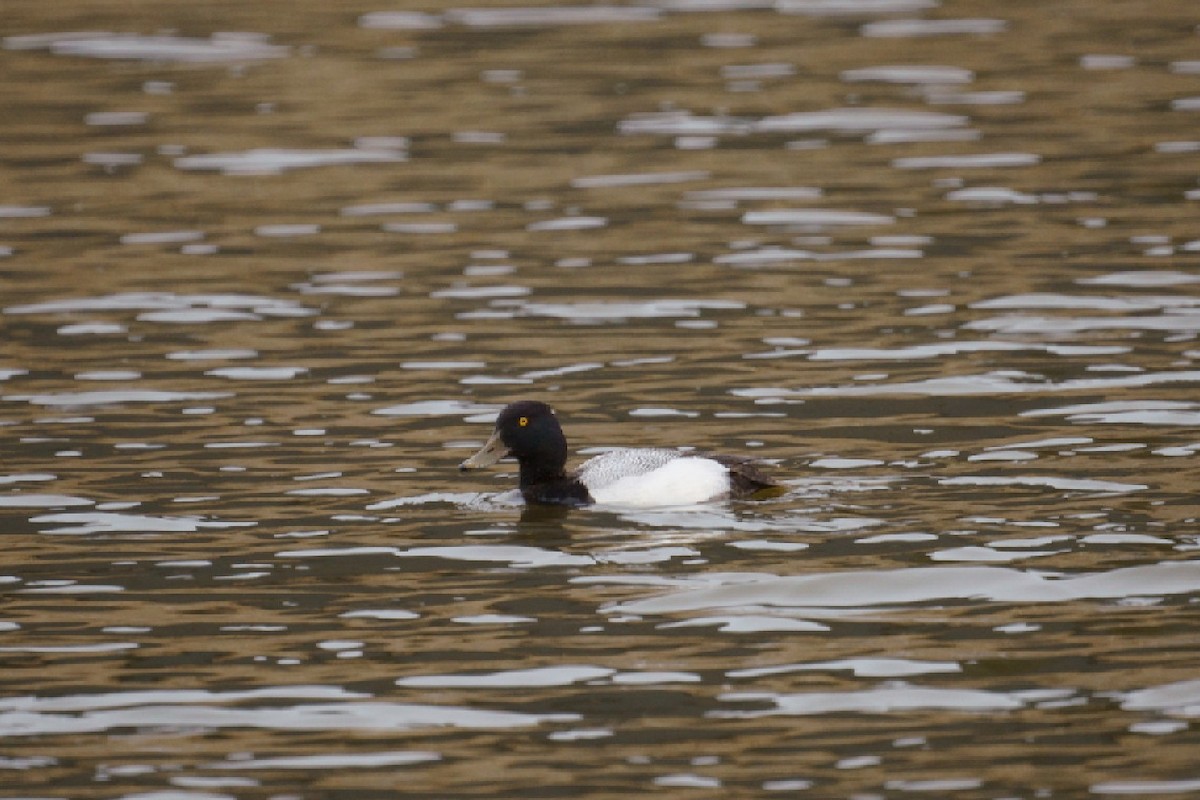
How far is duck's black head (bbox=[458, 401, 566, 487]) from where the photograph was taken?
39.8 ft

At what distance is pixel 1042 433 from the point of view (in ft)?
41.0

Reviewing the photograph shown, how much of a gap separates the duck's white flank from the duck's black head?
1.10 feet

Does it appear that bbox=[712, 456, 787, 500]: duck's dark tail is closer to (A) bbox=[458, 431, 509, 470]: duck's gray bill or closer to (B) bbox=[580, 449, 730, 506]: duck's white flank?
(B) bbox=[580, 449, 730, 506]: duck's white flank

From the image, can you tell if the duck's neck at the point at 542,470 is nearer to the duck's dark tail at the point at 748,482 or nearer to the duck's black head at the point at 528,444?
the duck's black head at the point at 528,444

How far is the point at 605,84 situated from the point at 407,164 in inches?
136

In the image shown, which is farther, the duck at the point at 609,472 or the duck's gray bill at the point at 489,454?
the duck's gray bill at the point at 489,454

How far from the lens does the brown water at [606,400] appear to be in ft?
27.6

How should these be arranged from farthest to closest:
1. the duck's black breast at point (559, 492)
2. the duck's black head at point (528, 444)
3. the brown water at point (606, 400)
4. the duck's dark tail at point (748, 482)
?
the duck's black head at point (528, 444) → the duck's black breast at point (559, 492) → the duck's dark tail at point (748, 482) → the brown water at point (606, 400)

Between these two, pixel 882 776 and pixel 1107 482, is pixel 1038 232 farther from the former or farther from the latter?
pixel 882 776

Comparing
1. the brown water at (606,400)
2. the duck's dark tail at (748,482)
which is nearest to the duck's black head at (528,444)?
the brown water at (606,400)

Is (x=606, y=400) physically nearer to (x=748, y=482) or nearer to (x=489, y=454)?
(x=489, y=454)

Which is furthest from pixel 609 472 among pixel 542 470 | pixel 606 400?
pixel 606 400

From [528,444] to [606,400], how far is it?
199cm

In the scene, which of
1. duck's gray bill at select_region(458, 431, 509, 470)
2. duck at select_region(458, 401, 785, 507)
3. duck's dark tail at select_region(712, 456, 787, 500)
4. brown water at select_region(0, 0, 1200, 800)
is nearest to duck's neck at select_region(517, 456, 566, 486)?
duck at select_region(458, 401, 785, 507)
